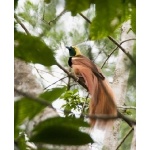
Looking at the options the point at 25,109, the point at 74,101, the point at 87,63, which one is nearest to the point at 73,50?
the point at 87,63

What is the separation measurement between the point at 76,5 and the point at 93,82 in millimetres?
618

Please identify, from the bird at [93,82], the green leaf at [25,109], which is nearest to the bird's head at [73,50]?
the bird at [93,82]

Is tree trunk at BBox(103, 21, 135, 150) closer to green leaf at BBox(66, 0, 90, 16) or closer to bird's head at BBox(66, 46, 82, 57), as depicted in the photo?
bird's head at BBox(66, 46, 82, 57)

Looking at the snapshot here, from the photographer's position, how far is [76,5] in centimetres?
46

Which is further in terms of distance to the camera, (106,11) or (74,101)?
(74,101)

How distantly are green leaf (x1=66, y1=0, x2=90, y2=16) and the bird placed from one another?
585 mm

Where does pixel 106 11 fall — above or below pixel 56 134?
above

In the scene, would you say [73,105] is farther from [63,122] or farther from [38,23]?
[63,122]

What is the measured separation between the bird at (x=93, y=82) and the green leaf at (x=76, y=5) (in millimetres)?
585

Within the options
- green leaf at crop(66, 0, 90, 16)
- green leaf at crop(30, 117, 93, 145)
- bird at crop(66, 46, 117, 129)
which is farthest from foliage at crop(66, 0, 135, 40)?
bird at crop(66, 46, 117, 129)

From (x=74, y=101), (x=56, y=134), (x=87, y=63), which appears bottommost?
(x=56, y=134)

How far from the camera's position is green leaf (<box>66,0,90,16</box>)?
1.49 ft

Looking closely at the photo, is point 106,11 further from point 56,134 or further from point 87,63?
point 87,63
